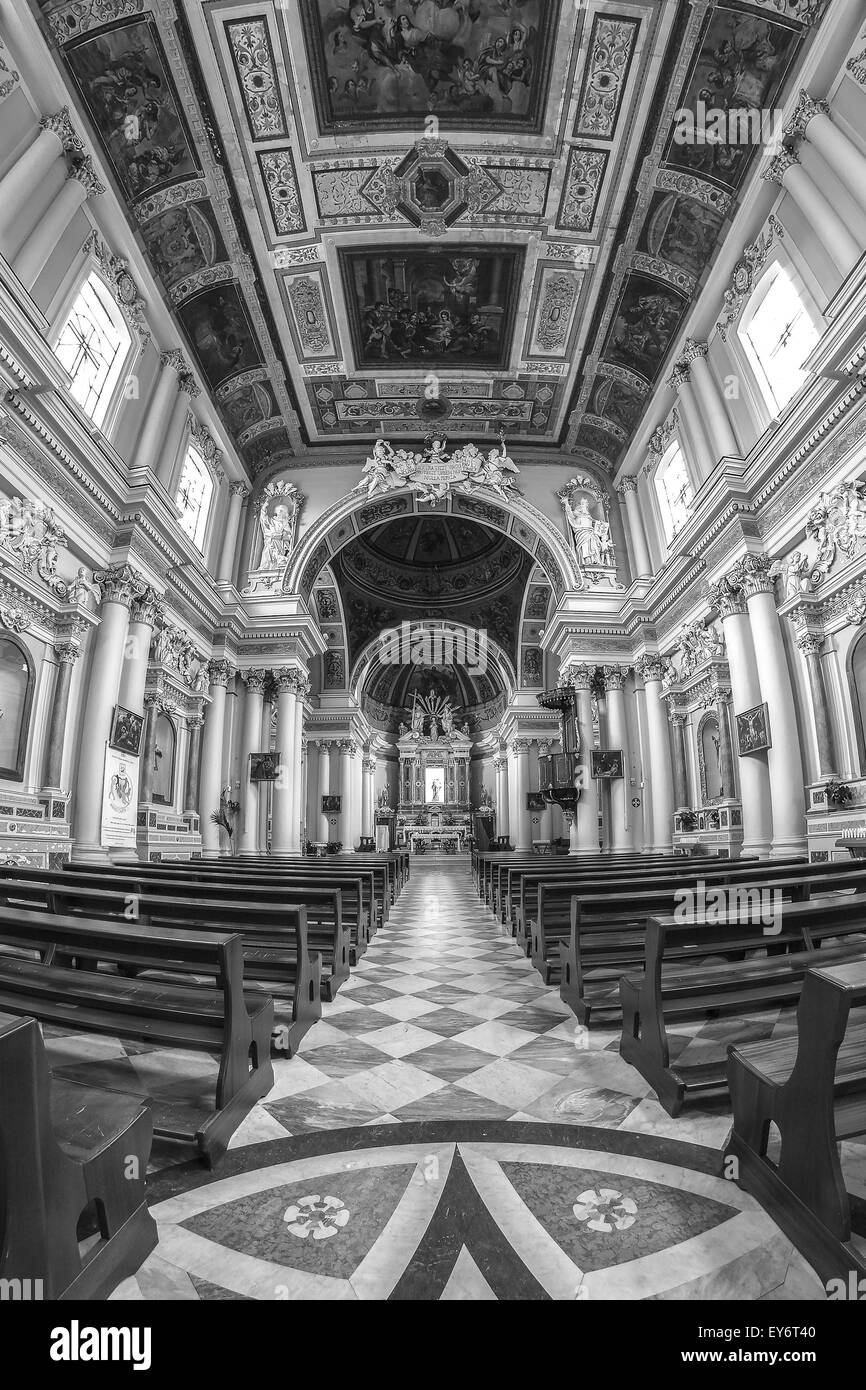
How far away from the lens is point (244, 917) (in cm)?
320

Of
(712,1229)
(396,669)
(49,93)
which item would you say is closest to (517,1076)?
(712,1229)

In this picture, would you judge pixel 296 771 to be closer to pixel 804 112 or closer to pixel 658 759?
pixel 658 759

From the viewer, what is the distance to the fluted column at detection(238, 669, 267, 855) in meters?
14.3

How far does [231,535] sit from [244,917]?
45.8ft

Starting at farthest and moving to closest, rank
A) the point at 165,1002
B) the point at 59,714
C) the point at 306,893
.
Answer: the point at 59,714
the point at 306,893
the point at 165,1002

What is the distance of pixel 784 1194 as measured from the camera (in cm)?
174

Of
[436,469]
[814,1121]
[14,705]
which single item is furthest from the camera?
[436,469]

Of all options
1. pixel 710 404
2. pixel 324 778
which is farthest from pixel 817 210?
pixel 324 778

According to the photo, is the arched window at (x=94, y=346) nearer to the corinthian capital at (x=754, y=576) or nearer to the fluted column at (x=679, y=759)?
the corinthian capital at (x=754, y=576)

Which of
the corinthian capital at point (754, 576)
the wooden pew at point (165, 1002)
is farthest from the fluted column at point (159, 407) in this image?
the corinthian capital at point (754, 576)

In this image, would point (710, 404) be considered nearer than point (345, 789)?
Yes

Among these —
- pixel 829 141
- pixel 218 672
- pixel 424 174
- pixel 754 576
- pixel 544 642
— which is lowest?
pixel 218 672

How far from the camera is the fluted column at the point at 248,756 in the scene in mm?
14289

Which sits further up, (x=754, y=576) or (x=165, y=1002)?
(x=754, y=576)
